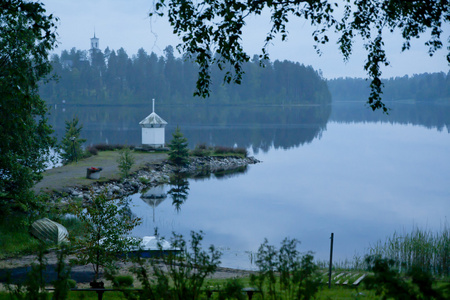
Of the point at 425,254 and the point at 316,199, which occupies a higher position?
the point at 425,254

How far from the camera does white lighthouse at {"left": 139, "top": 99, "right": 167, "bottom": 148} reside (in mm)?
36500

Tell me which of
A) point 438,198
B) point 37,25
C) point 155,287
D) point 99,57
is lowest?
point 438,198

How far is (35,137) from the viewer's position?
1429 cm

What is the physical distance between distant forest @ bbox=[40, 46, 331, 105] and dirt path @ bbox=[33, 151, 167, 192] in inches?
3109

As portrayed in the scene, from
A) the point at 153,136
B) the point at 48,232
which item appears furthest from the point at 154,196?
the point at 153,136

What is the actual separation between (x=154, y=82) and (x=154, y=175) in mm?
91873

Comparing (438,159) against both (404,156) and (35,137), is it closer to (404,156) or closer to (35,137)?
(404,156)

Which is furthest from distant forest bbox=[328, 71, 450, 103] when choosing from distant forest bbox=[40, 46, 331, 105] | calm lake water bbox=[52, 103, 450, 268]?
calm lake water bbox=[52, 103, 450, 268]

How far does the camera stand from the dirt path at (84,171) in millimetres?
22094

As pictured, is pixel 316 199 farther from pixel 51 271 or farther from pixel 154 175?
pixel 51 271

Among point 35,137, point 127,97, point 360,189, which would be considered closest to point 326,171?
point 360,189

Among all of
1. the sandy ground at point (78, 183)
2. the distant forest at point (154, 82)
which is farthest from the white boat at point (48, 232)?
the distant forest at point (154, 82)

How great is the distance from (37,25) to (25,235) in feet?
28.8

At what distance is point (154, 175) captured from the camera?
1147 inches
